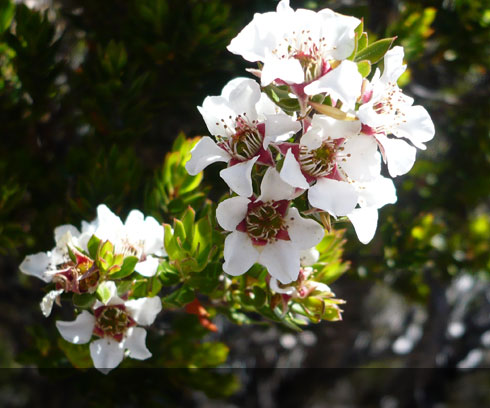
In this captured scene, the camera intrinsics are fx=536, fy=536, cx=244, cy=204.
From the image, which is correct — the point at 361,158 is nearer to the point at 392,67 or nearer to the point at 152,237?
the point at 392,67

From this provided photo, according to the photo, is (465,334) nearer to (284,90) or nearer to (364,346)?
(364,346)

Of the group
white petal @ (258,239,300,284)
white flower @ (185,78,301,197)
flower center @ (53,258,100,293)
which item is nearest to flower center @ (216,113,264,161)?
white flower @ (185,78,301,197)

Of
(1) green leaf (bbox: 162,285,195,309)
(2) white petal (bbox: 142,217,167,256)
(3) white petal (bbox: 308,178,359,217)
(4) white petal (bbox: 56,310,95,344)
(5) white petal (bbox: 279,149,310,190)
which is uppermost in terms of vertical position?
(5) white petal (bbox: 279,149,310,190)

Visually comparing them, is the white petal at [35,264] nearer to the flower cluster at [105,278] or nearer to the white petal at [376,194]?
the flower cluster at [105,278]

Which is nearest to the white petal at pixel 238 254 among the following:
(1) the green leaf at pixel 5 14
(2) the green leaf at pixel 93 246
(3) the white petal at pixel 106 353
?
(2) the green leaf at pixel 93 246

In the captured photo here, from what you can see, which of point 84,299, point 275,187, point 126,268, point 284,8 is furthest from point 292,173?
point 84,299

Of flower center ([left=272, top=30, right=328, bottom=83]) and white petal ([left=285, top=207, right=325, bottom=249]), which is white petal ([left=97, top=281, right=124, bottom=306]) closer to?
white petal ([left=285, top=207, right=325, bottom=249])

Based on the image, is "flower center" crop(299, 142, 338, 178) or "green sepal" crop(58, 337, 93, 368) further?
"green sepal" crop(58, 337, 93, 368)
